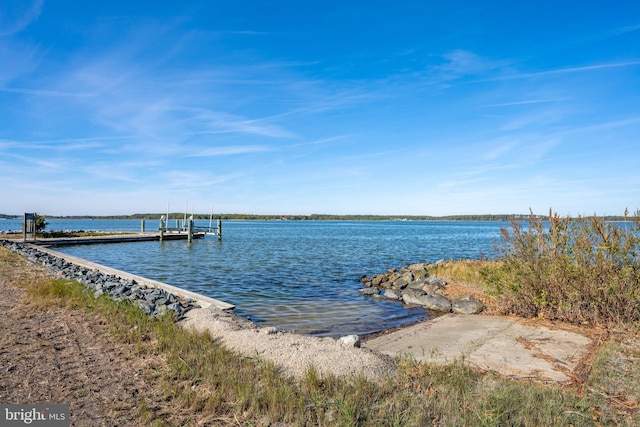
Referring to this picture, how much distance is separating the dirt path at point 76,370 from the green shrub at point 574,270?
24.6 feet

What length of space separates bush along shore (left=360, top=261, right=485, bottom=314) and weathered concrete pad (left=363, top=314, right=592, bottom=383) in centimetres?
189

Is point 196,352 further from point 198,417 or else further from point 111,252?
point 111,252

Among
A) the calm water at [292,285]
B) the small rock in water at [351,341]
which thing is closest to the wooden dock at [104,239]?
the calm water at [292,285]

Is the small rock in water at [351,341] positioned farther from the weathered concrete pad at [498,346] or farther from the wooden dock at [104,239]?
the wooden dock at [104,239]

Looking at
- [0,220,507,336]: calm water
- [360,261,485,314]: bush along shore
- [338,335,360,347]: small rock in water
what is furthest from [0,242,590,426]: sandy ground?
[0,220,507,336]: calm water

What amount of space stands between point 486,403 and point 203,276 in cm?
1516

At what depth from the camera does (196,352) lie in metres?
5.52

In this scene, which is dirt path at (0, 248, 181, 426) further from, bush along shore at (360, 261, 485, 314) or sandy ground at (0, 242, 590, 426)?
bush along shore at (360, 261, 485, 314)

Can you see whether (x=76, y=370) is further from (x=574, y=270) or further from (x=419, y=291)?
(x=419, y=291)

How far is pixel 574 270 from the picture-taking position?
8.04 meters

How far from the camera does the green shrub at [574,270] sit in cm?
759

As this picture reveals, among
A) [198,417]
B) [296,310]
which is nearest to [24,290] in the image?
[296,310]

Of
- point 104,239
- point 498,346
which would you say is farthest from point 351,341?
point 104,239

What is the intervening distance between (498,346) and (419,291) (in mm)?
6657
